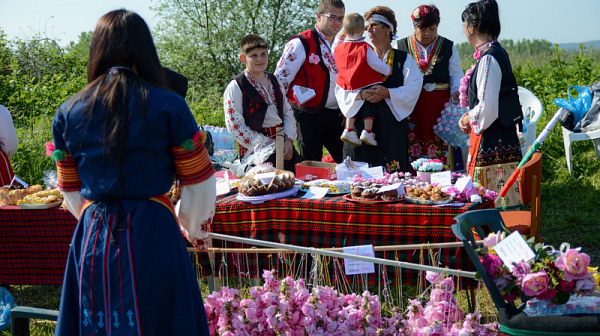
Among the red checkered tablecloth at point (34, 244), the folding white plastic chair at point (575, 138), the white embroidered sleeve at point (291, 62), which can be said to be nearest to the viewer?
the red checkered tablecloth at point (34, 244)

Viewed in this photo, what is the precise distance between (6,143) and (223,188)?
196 cm

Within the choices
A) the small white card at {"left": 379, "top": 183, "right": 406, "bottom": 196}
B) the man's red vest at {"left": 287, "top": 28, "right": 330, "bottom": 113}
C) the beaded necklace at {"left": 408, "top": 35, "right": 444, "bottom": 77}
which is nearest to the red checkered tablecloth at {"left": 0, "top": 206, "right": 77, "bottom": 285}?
the small white card at {"left": 379, "top": 183, "right": 406, "bottom": 196}

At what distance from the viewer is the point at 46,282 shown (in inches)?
147

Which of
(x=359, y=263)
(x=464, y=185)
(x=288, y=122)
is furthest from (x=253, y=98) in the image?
(x=359, y=263)

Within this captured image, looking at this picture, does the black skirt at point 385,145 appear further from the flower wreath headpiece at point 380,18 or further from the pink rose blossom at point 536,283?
the pink rose blossom at point 536,283

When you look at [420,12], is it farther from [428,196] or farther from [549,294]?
[549,294]

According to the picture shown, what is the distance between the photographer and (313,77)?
4.98 m

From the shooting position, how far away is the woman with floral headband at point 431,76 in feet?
16.4

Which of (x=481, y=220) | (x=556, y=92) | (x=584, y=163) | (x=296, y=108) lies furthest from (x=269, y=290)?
(x=556, y=92)

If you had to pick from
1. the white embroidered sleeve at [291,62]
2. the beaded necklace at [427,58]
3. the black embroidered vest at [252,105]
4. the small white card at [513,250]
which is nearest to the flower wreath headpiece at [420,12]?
the beaded necklace at [427,58]

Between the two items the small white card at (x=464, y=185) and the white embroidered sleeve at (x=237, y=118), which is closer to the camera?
the small white card at (x=464, y=185)

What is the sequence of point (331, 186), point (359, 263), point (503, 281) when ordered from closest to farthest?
point (503, 281), point (359, 263), point (331, 186)

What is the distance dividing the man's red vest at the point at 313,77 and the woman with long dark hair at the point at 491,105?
1.37m

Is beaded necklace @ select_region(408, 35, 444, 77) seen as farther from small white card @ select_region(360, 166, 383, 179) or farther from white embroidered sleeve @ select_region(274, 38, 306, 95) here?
small white card @ select_region(360, 166, 383, 179)
